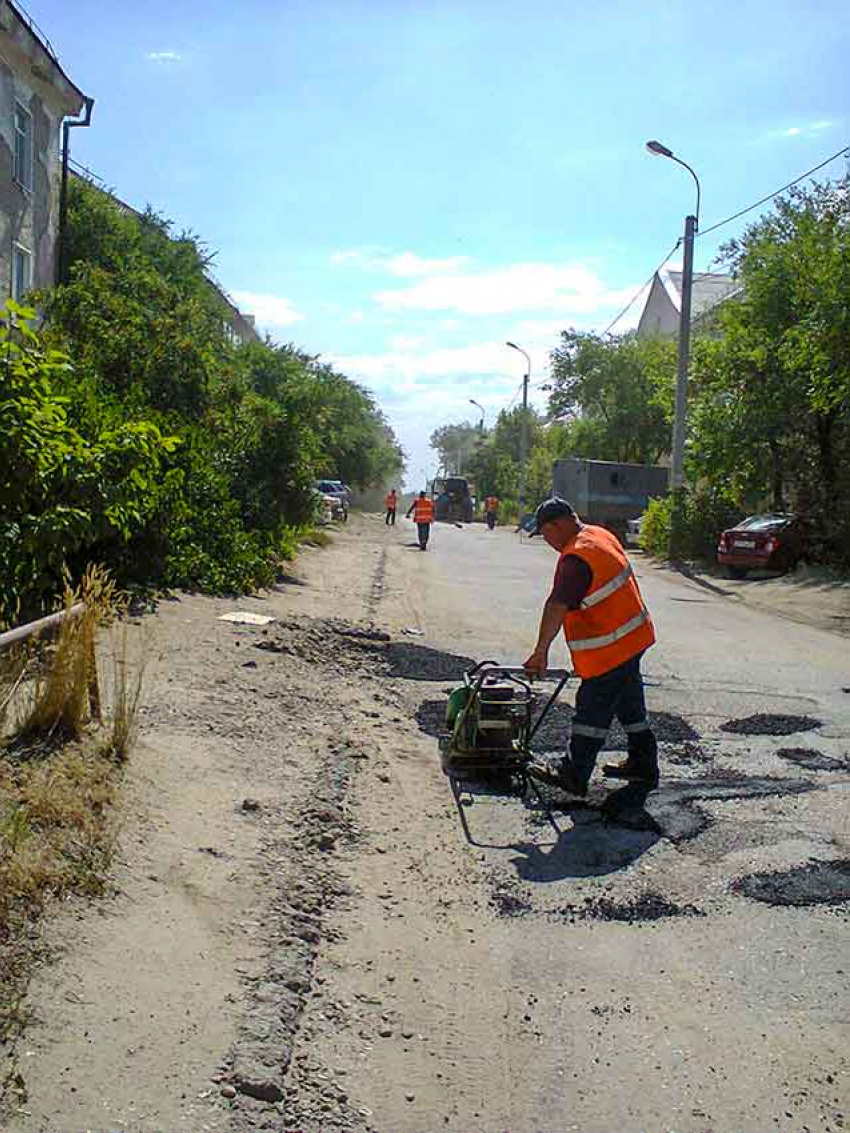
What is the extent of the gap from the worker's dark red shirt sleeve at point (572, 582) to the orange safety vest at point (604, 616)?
0.05 meters

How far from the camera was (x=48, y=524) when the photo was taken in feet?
22.2

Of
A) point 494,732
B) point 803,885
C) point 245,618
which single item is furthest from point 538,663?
point 245,618

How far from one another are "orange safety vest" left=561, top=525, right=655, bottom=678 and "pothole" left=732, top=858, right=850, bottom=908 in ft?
4.69

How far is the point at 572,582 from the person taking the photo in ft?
20.3

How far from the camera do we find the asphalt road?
349 centimetres

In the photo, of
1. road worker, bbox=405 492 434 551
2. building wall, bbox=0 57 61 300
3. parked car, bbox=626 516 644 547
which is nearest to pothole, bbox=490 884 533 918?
building wall, bbox=0 57 61 300

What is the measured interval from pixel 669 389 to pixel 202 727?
92.3ft

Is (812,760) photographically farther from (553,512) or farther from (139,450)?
(139,450)

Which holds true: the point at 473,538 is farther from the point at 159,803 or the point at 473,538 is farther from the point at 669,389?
the point at 159,803

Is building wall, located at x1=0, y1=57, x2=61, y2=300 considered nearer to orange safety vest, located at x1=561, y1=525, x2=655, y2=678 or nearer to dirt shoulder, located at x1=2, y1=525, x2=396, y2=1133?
dirt shoulder, located at x1=2, y1=525, x2=396, y2=1133

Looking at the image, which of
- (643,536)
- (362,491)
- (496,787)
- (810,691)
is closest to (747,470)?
(643,536)

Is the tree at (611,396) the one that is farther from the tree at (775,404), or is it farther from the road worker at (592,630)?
the road worker at (592,630)

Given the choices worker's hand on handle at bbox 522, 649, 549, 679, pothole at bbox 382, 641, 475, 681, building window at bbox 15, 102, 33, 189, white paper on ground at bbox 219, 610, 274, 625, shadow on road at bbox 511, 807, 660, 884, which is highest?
building window at bbox 15, 102, 33, 189

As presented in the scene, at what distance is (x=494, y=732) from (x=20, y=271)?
21.0 m
